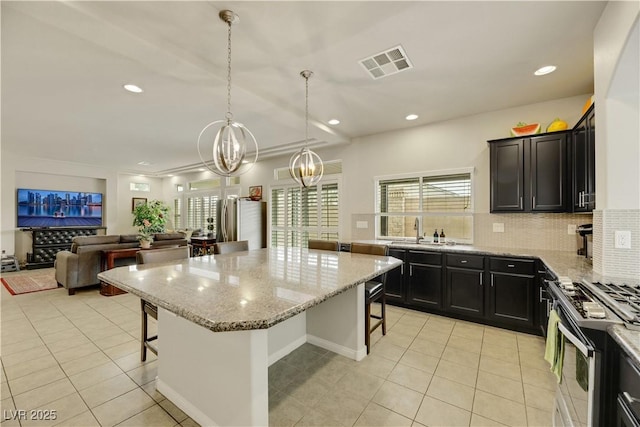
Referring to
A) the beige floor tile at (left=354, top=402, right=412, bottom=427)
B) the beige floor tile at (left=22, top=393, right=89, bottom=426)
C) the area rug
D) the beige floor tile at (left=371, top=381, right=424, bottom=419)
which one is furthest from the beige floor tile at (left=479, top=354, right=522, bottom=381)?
the area rug

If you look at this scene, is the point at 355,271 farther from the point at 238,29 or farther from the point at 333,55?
the point at 238,29

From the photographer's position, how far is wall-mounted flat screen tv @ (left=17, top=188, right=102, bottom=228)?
6.67 m

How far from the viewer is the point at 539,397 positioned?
6.56ft

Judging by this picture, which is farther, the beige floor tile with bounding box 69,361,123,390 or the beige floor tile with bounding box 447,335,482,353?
the beige floor tile with bounding box 447,335,482,353

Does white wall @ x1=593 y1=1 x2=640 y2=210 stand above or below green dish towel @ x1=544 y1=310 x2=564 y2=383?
above

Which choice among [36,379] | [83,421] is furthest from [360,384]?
[36,379]

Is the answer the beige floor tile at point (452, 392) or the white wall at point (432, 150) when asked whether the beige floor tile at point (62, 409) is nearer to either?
the beige floor tile at point (452, 392)

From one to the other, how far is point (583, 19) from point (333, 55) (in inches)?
73.8

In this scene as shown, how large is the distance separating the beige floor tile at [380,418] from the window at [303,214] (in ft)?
11.9

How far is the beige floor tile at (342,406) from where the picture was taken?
1.80m

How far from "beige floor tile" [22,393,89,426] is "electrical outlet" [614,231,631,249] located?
12.8ft

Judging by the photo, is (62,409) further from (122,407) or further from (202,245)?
(202,245)

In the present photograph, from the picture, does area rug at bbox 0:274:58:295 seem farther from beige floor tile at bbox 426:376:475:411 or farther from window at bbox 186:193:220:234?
beige floor tile at bbox 426:376:475:411

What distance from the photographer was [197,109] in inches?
143
